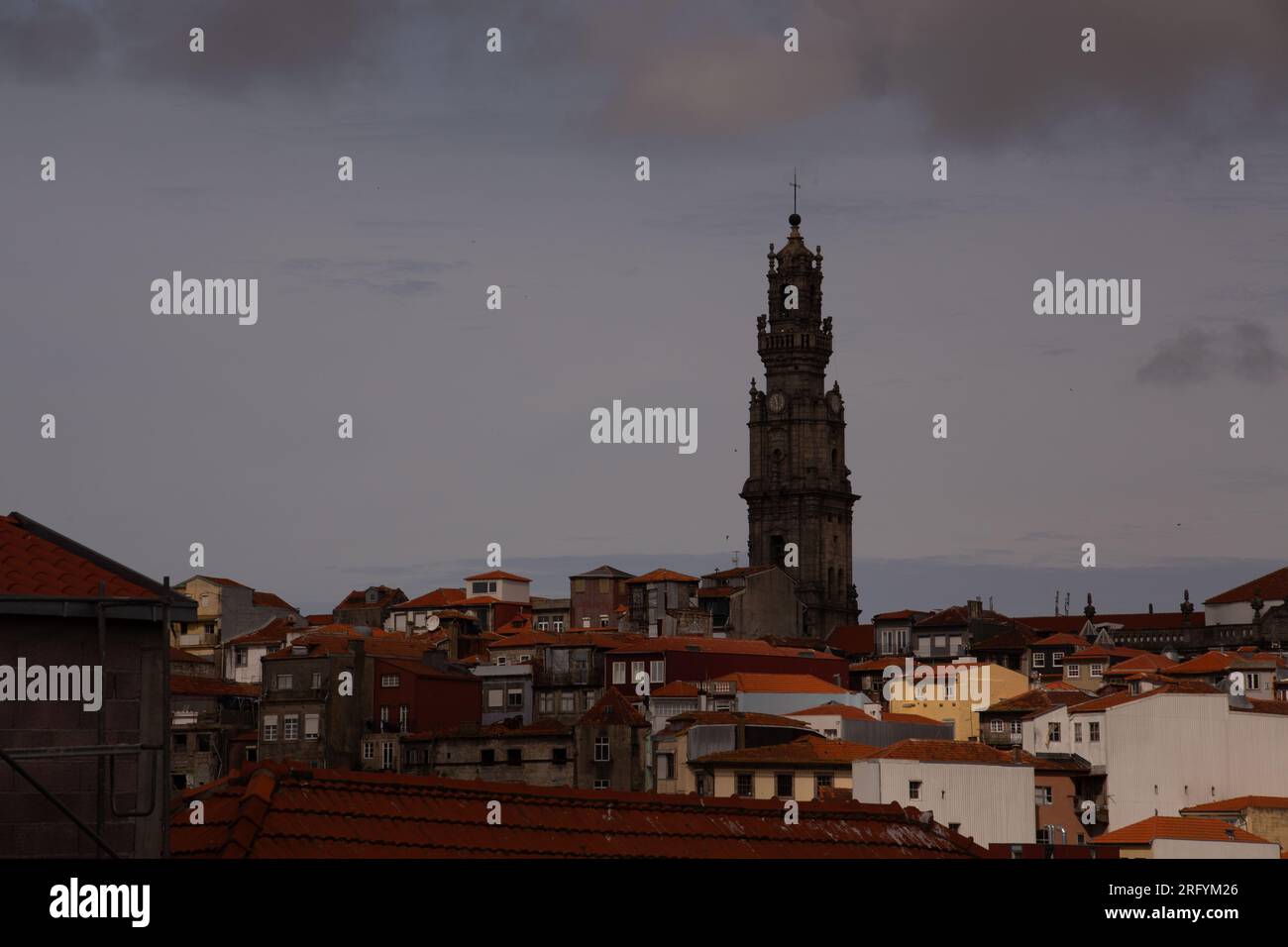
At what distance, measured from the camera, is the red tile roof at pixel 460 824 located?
1021 inches

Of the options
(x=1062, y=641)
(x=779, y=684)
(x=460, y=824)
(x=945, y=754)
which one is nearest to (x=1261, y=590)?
(x=1062, y=641)

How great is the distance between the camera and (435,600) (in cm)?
17738

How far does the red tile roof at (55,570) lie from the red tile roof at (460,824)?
4.59 metres

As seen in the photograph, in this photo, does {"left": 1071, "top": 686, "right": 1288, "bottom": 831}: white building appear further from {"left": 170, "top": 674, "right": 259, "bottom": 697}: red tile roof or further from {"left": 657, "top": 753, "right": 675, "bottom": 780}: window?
{"left": 170, "top": 674, "right": 259, "bottom": 697}: red tile roof

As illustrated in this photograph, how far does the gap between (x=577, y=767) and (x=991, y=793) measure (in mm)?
21319

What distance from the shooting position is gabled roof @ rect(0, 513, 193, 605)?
2077 centimetres

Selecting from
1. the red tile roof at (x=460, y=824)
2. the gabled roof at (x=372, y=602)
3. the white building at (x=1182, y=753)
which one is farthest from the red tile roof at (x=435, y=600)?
the red tile roof at (x=460, y=824)

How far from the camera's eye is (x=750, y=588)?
559 ft

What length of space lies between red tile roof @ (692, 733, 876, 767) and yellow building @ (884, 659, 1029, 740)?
24.5 metres

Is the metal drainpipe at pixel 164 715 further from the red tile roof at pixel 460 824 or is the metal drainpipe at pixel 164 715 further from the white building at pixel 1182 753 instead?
the white building at pixel 1182 753

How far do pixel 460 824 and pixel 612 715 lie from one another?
3062 inches

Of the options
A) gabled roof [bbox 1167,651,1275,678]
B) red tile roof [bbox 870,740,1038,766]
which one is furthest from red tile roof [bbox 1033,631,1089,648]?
red tile roof [bbox 870,740,1038,766]
